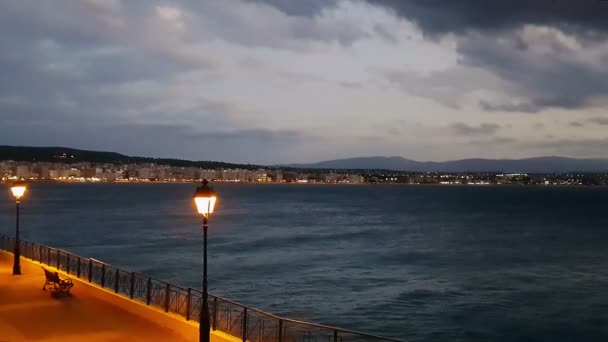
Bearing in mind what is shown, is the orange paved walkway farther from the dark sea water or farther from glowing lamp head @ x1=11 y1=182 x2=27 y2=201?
the dark sea water

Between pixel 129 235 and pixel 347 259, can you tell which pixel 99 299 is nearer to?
pixel 347 259

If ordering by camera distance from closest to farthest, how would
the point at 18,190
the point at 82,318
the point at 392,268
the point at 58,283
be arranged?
1. the point at 82,318
2. the point at 58,283
3. the point at 18,190
4. the point at 392,268

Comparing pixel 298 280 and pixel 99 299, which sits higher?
pixel 99 299

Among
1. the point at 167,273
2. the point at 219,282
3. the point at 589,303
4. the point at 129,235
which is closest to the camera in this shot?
the point at 589,303

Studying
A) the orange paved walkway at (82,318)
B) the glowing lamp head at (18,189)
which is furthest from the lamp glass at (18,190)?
the orange paved walkway at (82,318)

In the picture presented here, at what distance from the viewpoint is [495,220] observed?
90.9 meters

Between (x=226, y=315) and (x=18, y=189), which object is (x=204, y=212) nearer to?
(x=18, y=189)

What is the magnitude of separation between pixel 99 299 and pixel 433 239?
165ft

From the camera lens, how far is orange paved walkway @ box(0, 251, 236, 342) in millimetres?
11781

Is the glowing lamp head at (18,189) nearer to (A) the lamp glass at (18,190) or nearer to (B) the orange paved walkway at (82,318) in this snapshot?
(A) the lamp glass at (18,190)

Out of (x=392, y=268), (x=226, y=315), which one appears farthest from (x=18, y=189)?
(x=392, y=268)

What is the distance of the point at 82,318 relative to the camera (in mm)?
13156

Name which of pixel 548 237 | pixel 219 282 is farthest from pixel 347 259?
pixel 548 237

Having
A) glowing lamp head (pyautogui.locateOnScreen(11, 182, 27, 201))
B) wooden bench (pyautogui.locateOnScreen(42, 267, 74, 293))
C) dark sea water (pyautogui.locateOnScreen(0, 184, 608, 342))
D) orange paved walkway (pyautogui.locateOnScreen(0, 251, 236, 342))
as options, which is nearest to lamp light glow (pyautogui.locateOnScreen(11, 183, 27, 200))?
glowing lamp head (pyautogui.locateOnScreen(11, 182, 27, 201))
